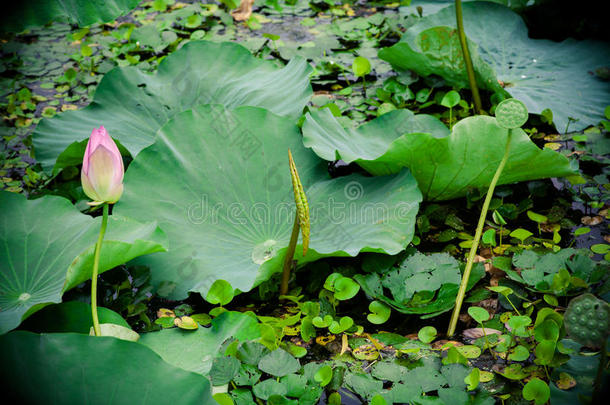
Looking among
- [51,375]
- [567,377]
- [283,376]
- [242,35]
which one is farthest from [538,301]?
[242,35]

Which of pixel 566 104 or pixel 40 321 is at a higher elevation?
pixel 566 104

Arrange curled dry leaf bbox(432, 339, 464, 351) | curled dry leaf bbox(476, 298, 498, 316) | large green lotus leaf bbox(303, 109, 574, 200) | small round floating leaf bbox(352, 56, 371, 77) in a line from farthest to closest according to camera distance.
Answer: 1. small round floating leaf bbox(352, 56, 371, 77)
2. large green lotus leaf bbox(303, 109, 574, 200)
3. curled dry leaf bbox(476, 298, 498, 316)
4. curled dry leaf bbox(432, 339, 464, 351)

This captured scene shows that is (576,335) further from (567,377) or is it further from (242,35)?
(242,35)

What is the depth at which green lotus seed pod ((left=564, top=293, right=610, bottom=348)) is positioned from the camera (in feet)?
3.33

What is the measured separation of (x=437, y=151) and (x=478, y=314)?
0.52 m

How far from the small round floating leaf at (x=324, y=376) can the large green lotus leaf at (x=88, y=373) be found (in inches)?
11.9

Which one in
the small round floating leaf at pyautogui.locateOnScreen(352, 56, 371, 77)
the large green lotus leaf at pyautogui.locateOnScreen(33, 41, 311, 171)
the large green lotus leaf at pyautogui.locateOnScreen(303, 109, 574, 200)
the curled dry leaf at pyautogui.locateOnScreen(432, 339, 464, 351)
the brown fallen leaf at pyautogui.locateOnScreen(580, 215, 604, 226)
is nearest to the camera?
the curled dry leaf at pyautogui.locateOnScreen(432, 339, 464, 351)

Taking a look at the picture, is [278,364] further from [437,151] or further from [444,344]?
[437,151]

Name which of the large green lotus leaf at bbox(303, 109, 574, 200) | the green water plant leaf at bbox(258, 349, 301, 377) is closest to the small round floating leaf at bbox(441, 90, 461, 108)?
the large green lotus leaf at bbox(303, 109, 574, 200)

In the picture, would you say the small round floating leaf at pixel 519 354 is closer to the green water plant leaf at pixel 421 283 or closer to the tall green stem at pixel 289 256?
the green water plant leaf at pixel 421 283

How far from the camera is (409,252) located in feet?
5.33

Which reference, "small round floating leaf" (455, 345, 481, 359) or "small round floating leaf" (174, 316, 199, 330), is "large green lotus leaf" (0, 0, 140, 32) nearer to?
"small round floating leaf" (174, 316, 199, 330)

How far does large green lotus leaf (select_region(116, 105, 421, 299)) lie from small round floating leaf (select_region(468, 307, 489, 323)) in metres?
0.26

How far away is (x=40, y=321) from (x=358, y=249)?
2.78 ft
